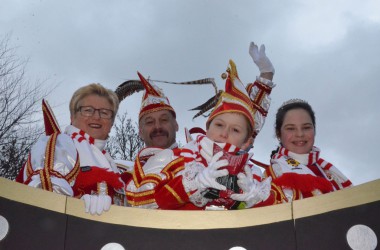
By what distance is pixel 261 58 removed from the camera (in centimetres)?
433

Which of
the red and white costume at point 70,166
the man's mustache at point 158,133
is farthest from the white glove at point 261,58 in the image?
the red and white costume at point 70,166

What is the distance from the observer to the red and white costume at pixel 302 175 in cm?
297

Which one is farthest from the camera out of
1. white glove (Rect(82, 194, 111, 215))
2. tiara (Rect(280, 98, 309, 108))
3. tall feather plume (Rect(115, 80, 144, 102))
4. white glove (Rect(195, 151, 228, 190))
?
tall feather plume (Rect(115, 80, 144, 102))

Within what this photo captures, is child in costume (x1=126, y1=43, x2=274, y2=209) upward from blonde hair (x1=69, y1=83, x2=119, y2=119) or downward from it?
downward

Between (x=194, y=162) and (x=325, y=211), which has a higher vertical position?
(x=194, y=162)

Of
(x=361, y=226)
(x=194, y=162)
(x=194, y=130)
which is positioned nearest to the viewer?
(x=361, y=226)

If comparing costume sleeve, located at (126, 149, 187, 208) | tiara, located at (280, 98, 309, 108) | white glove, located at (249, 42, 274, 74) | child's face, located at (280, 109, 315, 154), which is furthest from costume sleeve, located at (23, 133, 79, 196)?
white glove, located at (249, 42, 274, 74)

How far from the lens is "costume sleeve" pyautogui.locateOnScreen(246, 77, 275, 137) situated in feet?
13.0

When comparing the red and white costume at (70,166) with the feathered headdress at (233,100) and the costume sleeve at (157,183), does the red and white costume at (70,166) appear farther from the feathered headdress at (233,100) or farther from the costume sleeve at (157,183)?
the feathered headdress at (233,100)

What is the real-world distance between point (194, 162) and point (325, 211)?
691 mm

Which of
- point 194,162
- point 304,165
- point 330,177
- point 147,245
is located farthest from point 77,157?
point 330,177

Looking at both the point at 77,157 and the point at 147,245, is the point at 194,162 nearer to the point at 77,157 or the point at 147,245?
the point at 147,245

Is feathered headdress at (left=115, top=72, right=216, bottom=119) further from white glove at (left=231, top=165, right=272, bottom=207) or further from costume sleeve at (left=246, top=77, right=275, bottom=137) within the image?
white glove at (left=231, top=165, right=272, bottom=207)

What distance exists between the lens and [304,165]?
10.7ft
